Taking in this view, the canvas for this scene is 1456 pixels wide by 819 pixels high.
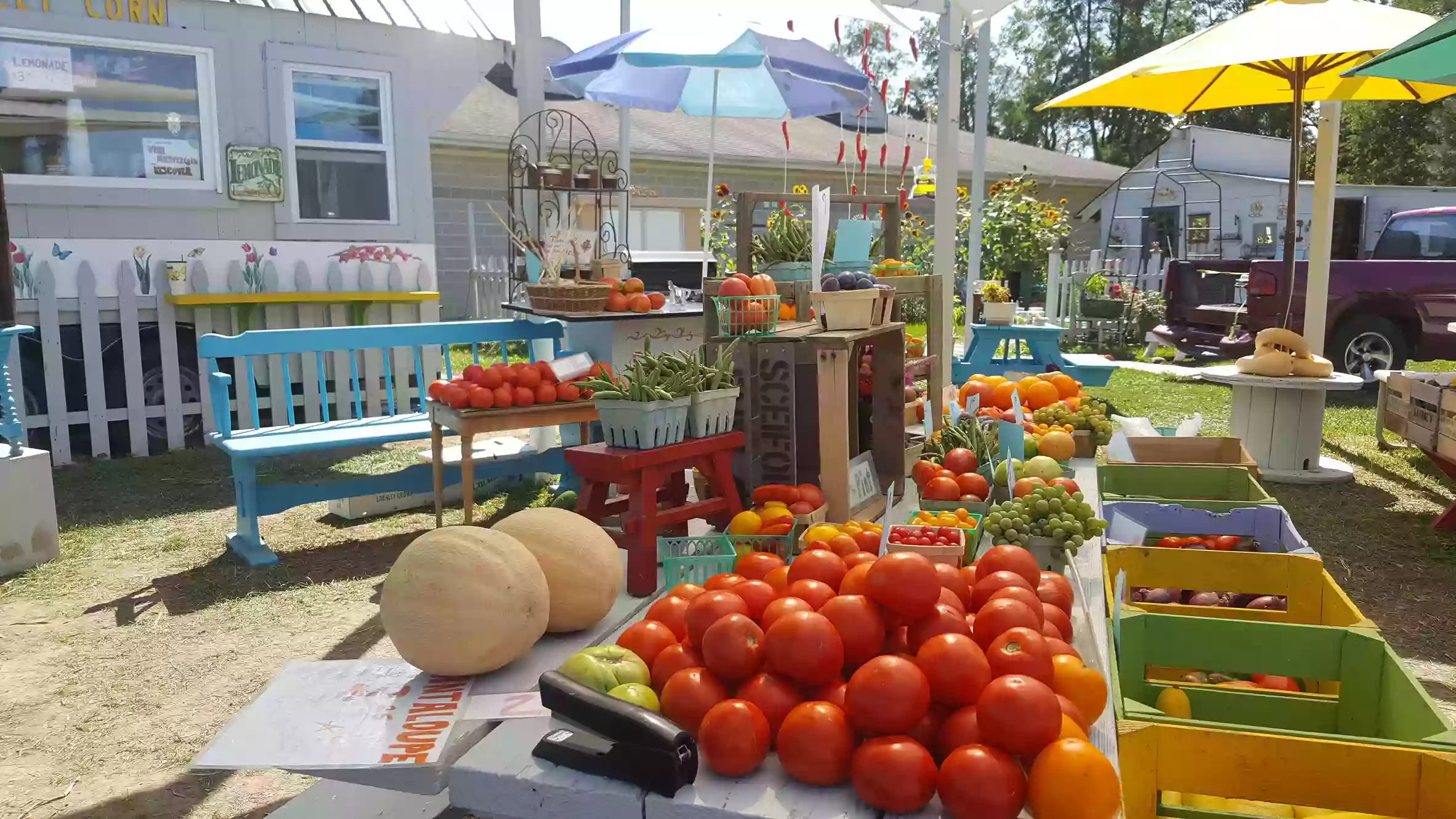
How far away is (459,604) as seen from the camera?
1.97 metres

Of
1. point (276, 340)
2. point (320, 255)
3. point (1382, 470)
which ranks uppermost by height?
point (320, 255)

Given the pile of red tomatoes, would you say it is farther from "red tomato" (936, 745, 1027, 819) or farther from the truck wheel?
the truck wheel

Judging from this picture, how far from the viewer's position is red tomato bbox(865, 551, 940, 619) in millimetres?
1748

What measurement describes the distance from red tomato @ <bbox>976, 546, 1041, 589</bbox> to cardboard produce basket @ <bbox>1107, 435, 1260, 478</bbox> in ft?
7.68

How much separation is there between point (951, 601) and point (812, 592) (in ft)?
0.86

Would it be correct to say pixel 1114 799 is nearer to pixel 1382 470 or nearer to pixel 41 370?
pixel 1382 470

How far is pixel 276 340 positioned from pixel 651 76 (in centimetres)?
387

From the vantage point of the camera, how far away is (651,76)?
26.1 feet

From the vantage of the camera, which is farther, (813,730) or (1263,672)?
(1263,672)

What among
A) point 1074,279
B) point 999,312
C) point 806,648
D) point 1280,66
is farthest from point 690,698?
point 1074,279

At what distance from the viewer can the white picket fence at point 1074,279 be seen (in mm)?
14414

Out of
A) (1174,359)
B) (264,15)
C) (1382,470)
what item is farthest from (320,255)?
(1174,359)

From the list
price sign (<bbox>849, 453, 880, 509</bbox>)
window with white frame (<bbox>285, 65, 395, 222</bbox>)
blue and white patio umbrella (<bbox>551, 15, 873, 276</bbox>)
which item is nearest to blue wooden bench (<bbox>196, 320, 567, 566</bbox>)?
blue and white patio umbrella (<bbox>551, 15, 873, 276</bbox>)

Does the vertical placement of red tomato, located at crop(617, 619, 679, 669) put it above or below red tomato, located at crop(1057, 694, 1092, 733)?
above
